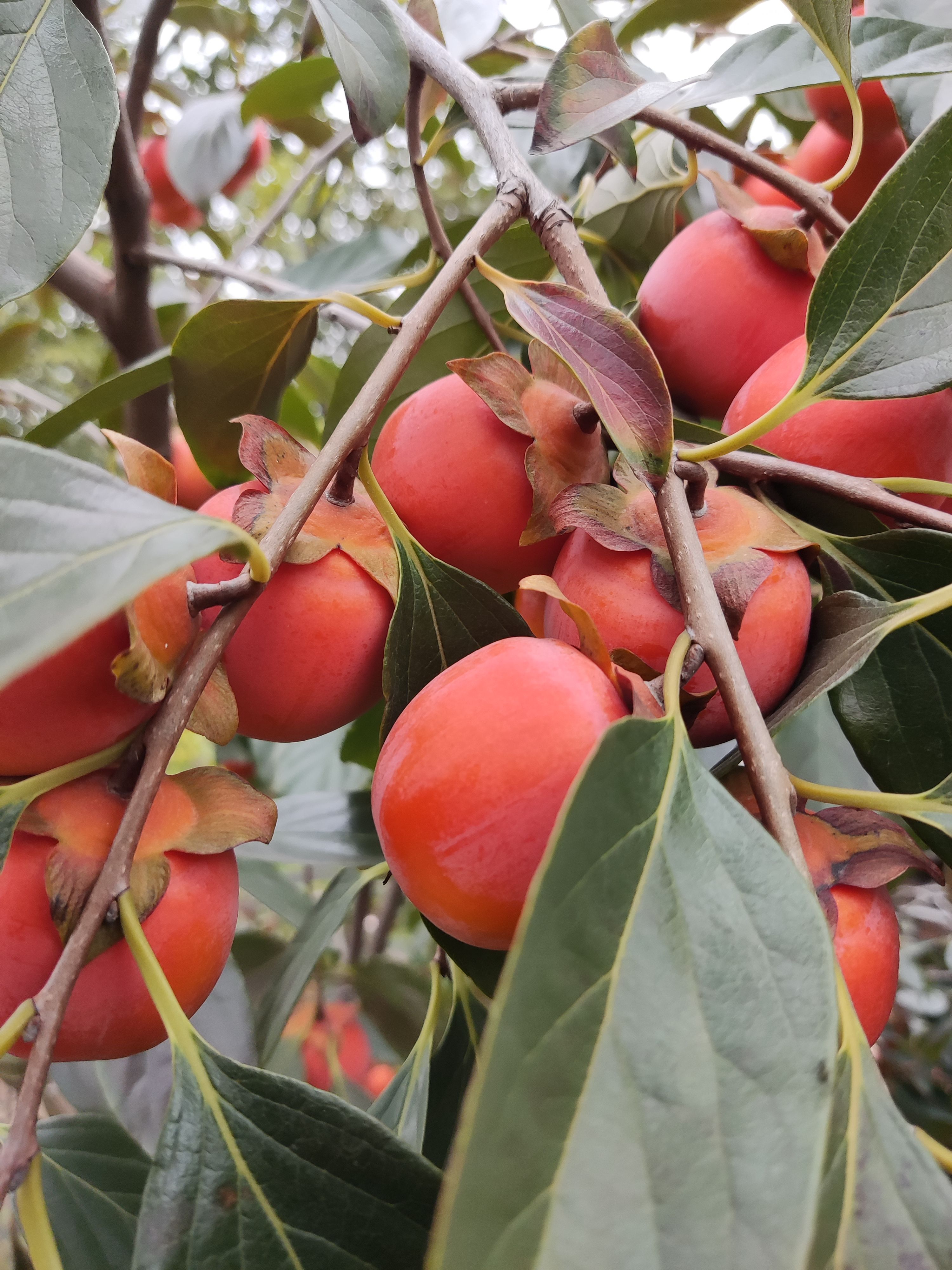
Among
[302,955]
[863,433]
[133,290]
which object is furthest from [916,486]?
[133,290]

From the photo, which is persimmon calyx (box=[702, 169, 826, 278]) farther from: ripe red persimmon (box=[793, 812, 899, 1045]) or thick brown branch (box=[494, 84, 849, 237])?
ripe red persimmon (box=[793, 812, 899, 1045])

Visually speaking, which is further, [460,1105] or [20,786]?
[460,1105]

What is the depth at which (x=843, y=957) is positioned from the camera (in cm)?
34

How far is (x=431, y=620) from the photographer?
401 millimetres

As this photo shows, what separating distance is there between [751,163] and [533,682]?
36 cm

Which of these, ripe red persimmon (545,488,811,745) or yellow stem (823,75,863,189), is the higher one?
yellow stem (823,75,863,189)

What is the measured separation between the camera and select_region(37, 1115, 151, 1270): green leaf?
41 centimetres

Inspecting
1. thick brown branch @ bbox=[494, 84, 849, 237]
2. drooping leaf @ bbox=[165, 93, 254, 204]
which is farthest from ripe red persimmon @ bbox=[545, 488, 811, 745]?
drooping leaf @ bbox=[165, 93, 254, 204]

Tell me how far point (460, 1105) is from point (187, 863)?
325mm


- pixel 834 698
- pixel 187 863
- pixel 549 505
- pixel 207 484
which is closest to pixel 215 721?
pixel 187 863

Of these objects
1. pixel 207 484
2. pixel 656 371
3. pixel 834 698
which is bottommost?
pixel 207 484

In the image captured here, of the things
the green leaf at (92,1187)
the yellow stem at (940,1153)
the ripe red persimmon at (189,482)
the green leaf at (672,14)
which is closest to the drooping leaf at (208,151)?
the ripe red persimmon at (189,482)

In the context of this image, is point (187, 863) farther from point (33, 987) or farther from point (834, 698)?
point (834, 698)

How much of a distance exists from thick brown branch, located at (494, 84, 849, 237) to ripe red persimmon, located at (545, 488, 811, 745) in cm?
20
